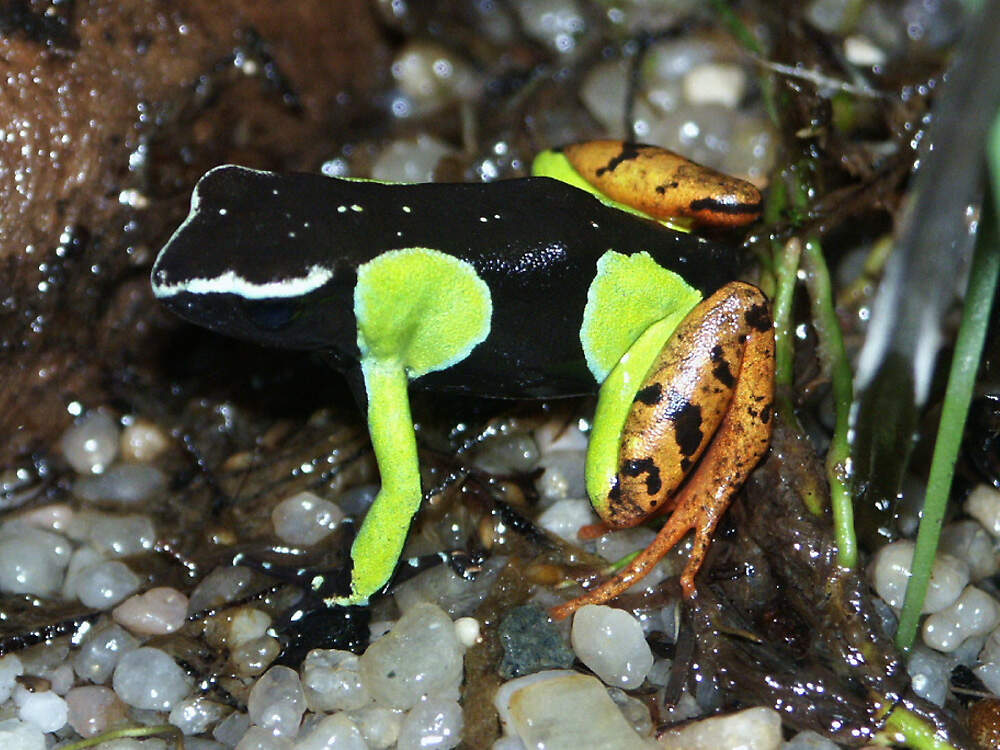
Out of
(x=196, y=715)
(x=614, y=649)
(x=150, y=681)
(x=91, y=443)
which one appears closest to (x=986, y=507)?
(x=614, y=649)

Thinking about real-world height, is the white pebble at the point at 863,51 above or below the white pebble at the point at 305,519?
above

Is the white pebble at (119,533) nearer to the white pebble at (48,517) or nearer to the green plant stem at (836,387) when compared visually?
the white pebble at (48,517)

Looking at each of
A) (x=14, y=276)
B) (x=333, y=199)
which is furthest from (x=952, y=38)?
(x=14, y=276)

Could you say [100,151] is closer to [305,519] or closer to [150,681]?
[305,519]

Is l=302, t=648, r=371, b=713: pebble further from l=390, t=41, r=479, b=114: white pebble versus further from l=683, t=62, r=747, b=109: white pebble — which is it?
l=683, t=62, r=747, b=109: white pebble

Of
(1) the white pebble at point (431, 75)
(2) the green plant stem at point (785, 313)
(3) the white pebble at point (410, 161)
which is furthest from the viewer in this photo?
(1) the white pebble at point (431, 75)

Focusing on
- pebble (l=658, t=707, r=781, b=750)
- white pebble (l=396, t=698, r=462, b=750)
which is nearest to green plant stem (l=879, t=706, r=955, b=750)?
pebble (l=658, t=707, r=781, b=750)

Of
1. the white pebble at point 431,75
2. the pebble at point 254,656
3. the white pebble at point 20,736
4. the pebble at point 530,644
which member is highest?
the white pebble at point 431,75

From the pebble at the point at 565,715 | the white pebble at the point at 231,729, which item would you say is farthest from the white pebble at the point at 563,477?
the white pebble at the point at 231,729

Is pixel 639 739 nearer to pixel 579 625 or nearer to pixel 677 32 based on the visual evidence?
pixel 579 625
